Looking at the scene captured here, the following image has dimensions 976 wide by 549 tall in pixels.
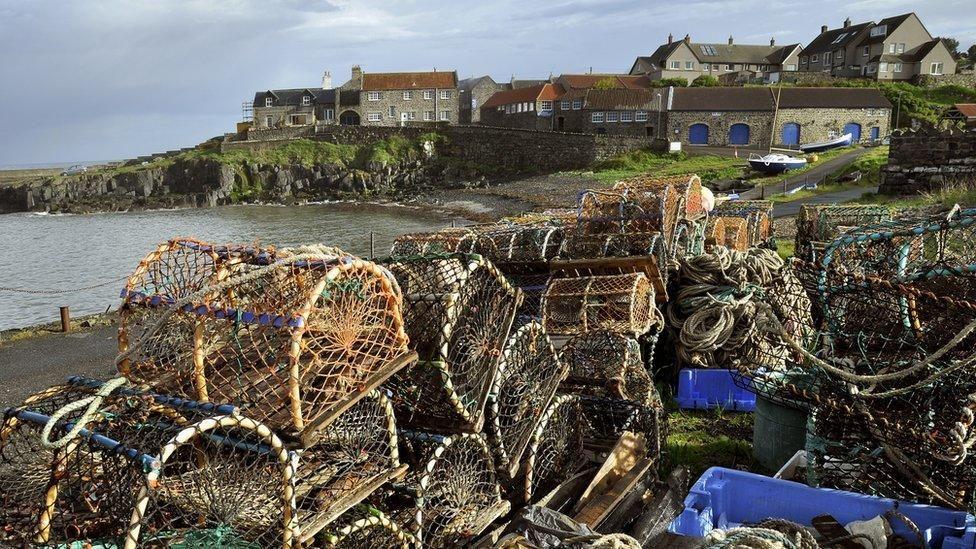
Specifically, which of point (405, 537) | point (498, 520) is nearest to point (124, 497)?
point (405, 537)

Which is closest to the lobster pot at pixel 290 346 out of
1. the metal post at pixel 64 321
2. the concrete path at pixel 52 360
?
the concrete path at pixel 52 360

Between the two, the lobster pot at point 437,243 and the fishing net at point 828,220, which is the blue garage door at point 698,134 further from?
the lobster pot at point 437,243

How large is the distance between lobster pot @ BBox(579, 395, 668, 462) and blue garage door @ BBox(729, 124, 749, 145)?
34263 millimetres

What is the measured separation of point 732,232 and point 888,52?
44605 mm

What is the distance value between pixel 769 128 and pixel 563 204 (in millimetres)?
14304

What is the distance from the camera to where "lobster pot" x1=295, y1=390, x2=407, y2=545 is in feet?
9.51

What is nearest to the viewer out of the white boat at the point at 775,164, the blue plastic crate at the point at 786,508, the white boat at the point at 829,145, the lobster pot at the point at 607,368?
the blue plastic crate at the point at 786,508

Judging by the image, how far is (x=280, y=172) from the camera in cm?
4319

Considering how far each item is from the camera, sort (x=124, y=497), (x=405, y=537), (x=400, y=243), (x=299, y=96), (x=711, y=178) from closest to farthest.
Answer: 1. (x=124, y=497)
2. (x=405, y=537)
3. (x=400, y=243)
4. (x=711, y=178)
5. (x=299, y=96)

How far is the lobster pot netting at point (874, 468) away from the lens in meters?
3.29

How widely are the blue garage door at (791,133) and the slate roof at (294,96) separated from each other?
107 ft

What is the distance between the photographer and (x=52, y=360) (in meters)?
8.99

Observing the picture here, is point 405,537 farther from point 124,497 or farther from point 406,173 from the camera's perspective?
point 406,173

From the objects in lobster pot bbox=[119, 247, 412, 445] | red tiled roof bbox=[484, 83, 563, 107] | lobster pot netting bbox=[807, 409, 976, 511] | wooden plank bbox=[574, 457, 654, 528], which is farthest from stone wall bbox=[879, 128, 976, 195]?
red tiled roof bbox=[484, 83, 563, 107]
